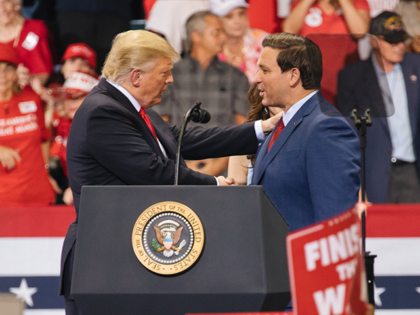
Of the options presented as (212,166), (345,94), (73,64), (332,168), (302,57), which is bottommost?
(212,166)

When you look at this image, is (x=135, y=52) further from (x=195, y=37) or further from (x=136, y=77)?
(x=195, y=37)

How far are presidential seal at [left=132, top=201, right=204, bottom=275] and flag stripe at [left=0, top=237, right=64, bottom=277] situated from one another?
1959mm

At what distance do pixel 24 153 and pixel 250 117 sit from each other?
177cm

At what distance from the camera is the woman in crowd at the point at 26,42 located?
13.3 feet

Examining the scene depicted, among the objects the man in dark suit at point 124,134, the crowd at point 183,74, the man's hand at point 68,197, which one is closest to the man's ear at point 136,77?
the man in dark suit at point 124,134

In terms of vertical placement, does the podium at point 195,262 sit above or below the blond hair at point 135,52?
below

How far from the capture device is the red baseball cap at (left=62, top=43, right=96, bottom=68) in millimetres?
4070

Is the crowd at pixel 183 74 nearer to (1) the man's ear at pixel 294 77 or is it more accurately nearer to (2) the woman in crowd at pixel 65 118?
(2) the woman in crowd at pixel 65 118

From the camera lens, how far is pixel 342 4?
3889 millimetres

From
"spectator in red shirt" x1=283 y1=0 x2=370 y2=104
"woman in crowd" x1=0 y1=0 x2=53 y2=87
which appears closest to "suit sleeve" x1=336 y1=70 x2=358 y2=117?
"spectator in red shirt" x1=283 y1=0 x2=370 y2=104

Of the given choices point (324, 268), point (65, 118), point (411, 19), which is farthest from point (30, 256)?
point (411, 19)

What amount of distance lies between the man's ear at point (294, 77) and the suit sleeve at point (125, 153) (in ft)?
1.54

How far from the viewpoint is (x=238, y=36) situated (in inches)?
156

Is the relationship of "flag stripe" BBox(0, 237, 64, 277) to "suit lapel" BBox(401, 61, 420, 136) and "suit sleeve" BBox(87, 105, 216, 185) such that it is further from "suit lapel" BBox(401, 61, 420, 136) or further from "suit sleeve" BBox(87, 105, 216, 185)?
"suit lapel" BBox(401, 61, 420, 136)
